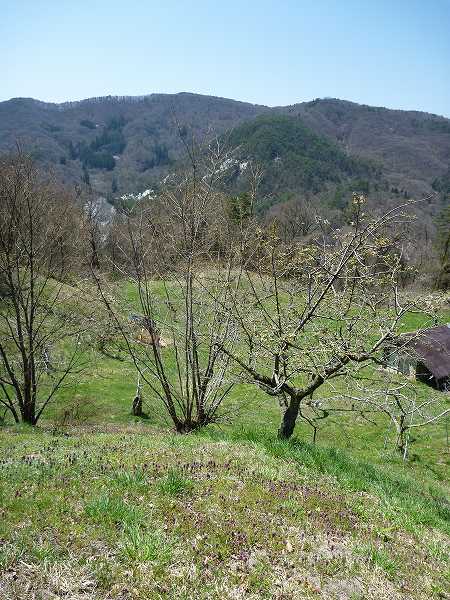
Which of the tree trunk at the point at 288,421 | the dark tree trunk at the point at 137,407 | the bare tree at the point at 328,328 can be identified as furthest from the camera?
the dark tree trunk at the point at 137,407

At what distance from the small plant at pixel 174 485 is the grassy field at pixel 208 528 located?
2 cm

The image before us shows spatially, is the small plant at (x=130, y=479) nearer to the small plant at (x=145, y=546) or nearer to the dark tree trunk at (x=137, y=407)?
the small plant at (x=145, y=546)

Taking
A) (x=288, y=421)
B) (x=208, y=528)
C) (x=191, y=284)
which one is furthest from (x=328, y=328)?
(x=208, y=528)

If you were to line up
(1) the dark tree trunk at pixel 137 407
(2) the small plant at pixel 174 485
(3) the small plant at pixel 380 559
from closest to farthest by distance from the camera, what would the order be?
(3) the small plant at pixel 380 559, (2) the small plant at pixel 174 485, (1) the dark tree trunk at pixel 137 407

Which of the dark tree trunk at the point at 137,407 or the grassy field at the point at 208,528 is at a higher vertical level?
the grassy field at the point at 208,528

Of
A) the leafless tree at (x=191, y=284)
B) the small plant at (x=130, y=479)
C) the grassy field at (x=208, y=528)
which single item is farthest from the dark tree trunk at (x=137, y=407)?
the small plant at (x=130, y=479)

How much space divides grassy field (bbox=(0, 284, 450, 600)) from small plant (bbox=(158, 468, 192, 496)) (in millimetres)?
17

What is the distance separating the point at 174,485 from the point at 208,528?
Result: 2.69 ft

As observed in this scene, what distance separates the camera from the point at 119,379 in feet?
97.5

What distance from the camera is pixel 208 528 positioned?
4.81 metres

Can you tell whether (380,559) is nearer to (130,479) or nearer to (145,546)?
(145,546)

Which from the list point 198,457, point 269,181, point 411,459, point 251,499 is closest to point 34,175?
point 198,457

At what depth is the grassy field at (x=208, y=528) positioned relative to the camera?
3982 mm

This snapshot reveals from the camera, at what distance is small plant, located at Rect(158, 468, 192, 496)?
5.42 meters
